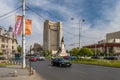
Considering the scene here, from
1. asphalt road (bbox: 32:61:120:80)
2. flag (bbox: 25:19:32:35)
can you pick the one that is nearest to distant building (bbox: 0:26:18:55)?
flag (bbox: 25:19:32:35)

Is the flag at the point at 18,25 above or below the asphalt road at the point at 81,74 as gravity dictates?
above

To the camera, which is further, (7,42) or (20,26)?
(7,42)

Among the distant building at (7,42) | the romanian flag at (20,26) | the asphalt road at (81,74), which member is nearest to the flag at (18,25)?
the romanian flag at (20,26)

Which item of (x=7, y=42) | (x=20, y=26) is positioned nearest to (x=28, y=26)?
(x=20, y=26)

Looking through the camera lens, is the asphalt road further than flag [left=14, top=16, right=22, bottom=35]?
No

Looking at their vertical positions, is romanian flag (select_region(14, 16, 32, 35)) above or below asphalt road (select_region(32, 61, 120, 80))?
above

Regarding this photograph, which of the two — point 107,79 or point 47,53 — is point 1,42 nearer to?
point 47,53

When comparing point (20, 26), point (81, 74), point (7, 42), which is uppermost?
point (7, 42)

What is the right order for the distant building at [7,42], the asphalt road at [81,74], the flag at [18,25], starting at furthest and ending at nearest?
1. the distant building at [7,42]
2. the flag at [18,25]
3. the asphalt road at [81,74]

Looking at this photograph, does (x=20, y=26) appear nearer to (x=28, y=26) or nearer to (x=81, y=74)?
(x=28, y=26)

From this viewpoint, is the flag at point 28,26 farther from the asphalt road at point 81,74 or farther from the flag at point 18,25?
the asphalt road at point 81,74

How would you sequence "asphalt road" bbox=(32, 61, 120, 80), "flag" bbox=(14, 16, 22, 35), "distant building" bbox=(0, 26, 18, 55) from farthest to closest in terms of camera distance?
"distant building" bbox=(0, 26, 18, 55)
"flag" bbox=(14, 16, 22, 35)
"asphalt road" bbox=(32, 61, 120, 80)

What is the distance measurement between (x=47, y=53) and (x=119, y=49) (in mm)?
42979

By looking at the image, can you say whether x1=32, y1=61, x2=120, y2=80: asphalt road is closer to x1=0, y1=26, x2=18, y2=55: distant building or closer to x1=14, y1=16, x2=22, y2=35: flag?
x1=14, y1=16, x2=22, y2=35: flag
